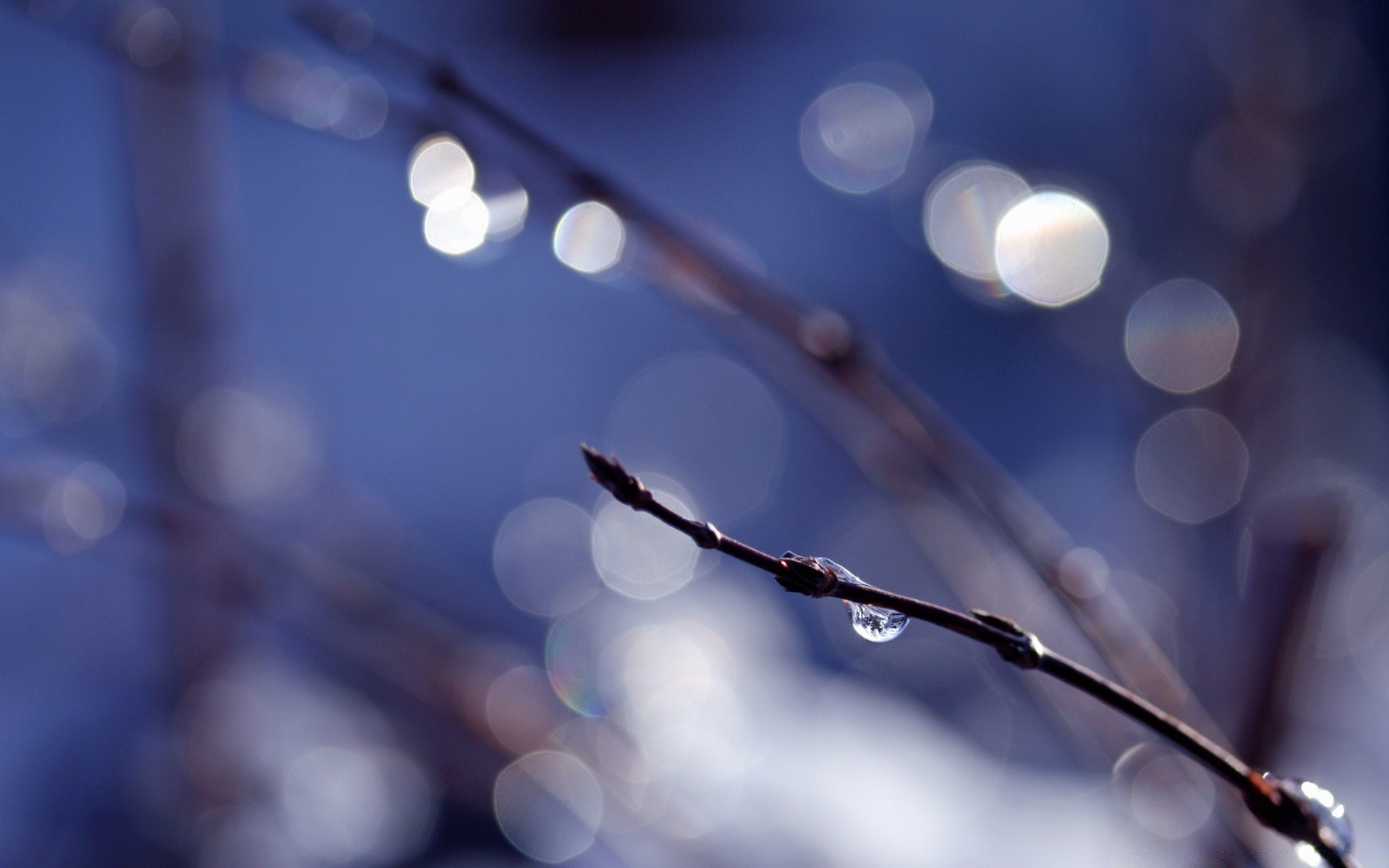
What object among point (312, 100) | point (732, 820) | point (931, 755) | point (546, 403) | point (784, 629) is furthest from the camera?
point (546, 403)

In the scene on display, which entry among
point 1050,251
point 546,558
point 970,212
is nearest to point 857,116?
point 970,212

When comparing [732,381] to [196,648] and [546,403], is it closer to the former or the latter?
[546,403]

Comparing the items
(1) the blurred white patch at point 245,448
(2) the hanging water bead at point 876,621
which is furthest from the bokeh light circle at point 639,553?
(2) the hanging water bead at point 876,621

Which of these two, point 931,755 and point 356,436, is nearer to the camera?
point 931,755

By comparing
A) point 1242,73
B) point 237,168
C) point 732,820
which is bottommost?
point 732,820

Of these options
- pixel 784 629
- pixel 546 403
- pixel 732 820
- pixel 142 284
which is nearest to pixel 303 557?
pixel 142 284

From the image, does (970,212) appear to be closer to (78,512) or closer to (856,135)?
(856,135)
